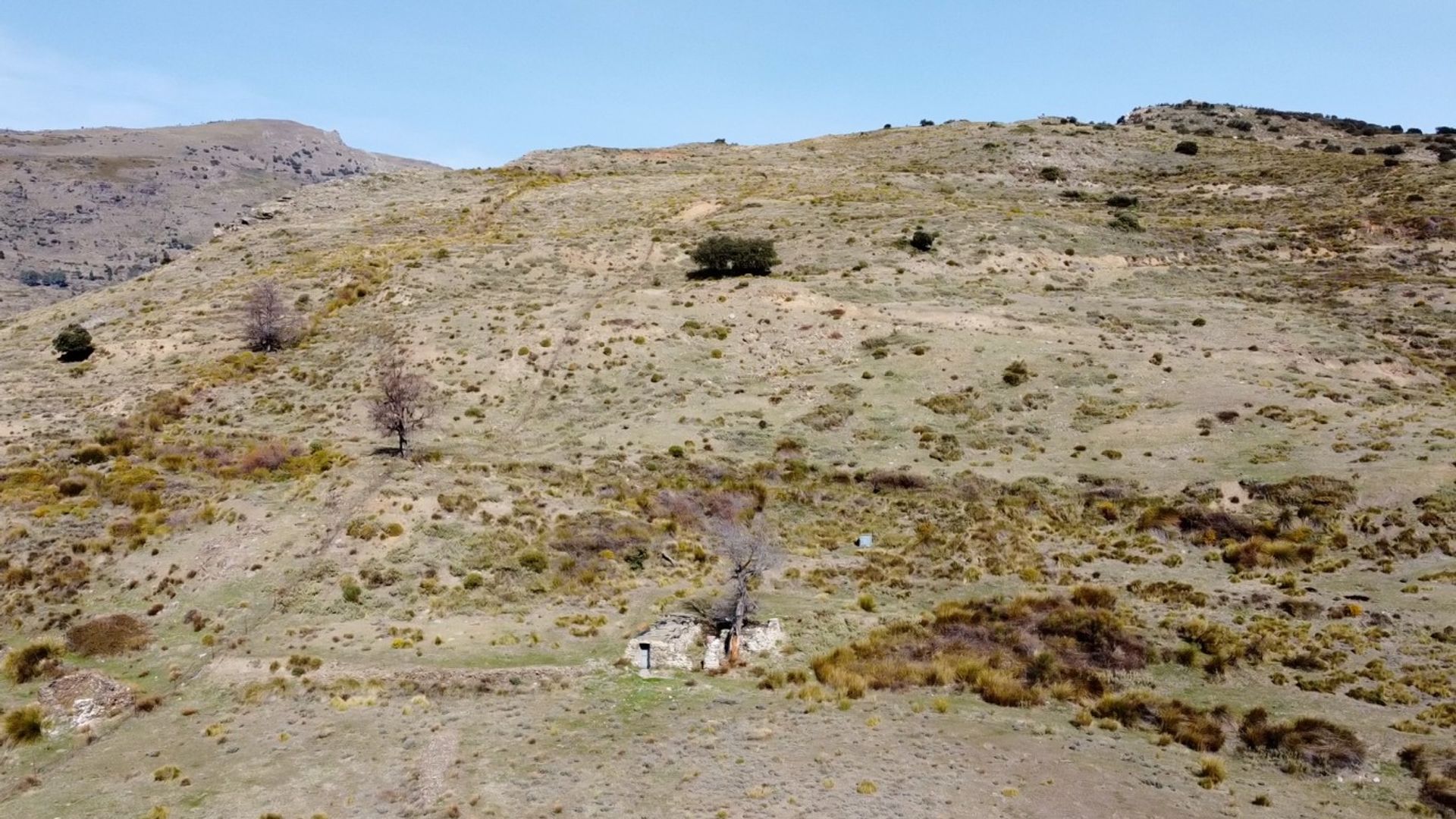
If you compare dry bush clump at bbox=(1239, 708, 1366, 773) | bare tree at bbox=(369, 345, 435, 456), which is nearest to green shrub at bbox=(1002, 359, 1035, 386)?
dry bush clump at bbox=(1239, 708, 1366, 773)

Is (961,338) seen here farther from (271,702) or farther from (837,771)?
(271,702)

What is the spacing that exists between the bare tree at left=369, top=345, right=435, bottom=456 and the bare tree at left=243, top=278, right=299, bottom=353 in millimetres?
9983

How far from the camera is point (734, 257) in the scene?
69188mm

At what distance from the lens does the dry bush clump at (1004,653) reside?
25.7m

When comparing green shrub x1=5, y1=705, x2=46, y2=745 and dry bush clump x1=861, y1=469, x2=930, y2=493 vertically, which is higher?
dry bush clump x1=861, y1=469, x2=930, y2=493

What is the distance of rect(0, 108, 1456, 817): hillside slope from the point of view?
71.3 ft

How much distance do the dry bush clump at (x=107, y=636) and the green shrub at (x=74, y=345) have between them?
37.5 meters

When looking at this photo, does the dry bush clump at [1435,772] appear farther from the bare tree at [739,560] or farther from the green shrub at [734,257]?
the green shrub at [734,257]

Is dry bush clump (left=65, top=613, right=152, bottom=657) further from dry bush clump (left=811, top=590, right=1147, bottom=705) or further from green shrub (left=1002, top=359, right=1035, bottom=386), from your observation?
green shrub (left=1002, top=359, right=1035, bottom=386)

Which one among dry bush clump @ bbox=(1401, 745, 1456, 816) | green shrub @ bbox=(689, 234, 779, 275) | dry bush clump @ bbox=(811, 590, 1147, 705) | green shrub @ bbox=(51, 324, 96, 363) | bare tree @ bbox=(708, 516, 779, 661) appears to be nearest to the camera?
dry bush clump @ bbox=(1401, 745, 1456, 816)

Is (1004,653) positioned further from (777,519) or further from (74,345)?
(74,345)

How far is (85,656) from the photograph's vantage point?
2725 cm

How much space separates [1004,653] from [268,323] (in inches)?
2183

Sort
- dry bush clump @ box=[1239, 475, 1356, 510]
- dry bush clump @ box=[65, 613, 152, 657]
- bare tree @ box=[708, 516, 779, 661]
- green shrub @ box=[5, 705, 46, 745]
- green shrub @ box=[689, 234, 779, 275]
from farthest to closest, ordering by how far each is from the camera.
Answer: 1. green shrub @ box=[689, 234, 779, 275]
2. dry bush clump @ box=[1239, 475, 1356, 510]
3. bare tree @ box=[708, 516, 779, 661]
4. dry bush clump @ box=[65, 613, 152, 657]
5. green shrub @ box=[5, 705, 46, 745]
